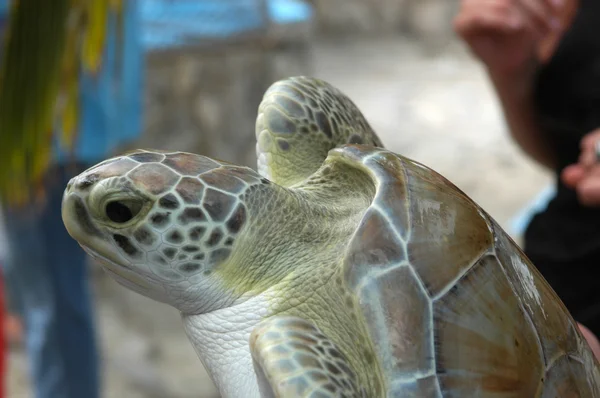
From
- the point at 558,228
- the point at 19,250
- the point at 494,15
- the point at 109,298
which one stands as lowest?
the point at 109,298

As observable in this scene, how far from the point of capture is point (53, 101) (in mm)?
766

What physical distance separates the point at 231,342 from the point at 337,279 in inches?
3.0

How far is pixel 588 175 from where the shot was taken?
0.70 meters

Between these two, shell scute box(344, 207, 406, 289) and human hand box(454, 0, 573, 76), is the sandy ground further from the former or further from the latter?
shell scute box(344, 207, 406, 289)

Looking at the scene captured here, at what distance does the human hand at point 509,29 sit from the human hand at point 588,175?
0.18 meters

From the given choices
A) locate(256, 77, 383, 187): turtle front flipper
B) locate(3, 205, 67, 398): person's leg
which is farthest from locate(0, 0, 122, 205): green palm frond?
locate(3, 205, 67, 398): person's leg

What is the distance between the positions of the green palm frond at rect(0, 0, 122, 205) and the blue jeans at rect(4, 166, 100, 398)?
409 millimetres

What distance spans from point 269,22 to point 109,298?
1.08m

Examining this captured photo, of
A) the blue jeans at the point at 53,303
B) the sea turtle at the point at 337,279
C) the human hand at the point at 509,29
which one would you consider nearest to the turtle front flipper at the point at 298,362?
the sea turtle at the point at 337,279

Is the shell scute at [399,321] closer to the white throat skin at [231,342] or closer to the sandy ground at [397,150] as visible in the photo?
the white throat skin at [231,342]

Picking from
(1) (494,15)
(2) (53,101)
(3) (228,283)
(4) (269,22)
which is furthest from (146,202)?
(4) (269,22)

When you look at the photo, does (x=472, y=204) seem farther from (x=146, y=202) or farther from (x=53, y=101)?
(x=53, y=101)

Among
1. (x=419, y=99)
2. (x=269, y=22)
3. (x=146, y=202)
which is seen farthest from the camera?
(x=419, y=99)

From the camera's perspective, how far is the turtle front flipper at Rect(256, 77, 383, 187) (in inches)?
20.1
